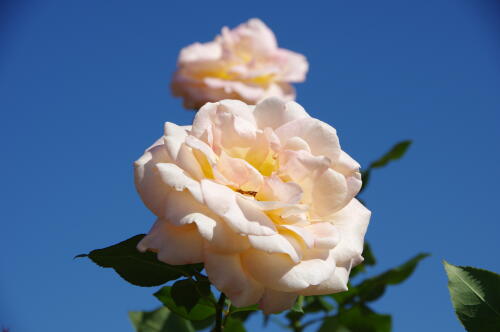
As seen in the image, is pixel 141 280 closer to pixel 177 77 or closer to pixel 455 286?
pixel 455 286

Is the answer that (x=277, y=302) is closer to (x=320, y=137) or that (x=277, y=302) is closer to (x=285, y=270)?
(x=285, y=270)

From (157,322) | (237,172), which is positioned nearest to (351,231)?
(237,172)

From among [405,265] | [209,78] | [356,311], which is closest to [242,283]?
[356,311]

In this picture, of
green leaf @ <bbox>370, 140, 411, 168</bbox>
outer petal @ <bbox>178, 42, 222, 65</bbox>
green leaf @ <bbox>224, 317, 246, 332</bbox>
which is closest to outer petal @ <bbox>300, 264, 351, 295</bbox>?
green leaf @ <bbox>224, 317, 246, 332</bbox>

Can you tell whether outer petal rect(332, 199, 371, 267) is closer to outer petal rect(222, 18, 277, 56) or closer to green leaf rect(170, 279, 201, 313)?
green leaf rect(170, 279, 201, 313)

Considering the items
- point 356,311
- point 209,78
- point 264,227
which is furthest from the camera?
point 209,78

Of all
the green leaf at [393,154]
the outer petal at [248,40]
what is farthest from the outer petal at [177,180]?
the outer petal at [248,40]

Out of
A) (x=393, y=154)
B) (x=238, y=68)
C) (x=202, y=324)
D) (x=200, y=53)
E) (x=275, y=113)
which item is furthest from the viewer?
(x=200, y=53)
